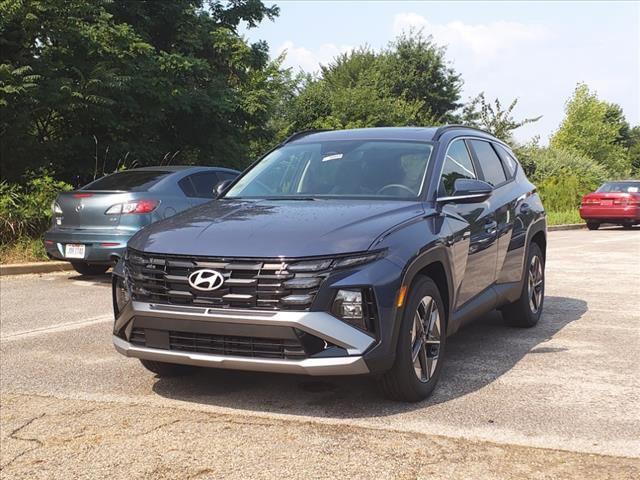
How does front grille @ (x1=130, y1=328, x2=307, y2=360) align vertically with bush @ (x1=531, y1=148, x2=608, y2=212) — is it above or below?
below

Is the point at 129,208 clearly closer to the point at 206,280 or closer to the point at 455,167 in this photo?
the point at 455,167

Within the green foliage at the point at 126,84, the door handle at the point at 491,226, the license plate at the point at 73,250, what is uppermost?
the green foliage at the point at 126,84

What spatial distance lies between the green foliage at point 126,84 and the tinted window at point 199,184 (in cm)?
418

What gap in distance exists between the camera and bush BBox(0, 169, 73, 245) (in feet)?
39.5

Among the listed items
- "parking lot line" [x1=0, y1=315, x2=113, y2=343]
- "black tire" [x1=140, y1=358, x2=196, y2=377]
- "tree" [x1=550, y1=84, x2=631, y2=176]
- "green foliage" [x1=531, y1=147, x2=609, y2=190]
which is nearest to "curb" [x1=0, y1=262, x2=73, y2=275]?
"parking lot line" [x1=0, y1=315, x2=113, y2=343]

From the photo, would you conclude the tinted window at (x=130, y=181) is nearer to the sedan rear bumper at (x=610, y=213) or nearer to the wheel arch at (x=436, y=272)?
the wheel arch at (x=436, y=272)

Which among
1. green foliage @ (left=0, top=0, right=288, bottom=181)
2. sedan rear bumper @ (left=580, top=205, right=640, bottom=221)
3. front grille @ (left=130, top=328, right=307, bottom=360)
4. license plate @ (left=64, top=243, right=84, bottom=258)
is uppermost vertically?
green foliage @ (left=0, top=0, right=288, bottom=181)

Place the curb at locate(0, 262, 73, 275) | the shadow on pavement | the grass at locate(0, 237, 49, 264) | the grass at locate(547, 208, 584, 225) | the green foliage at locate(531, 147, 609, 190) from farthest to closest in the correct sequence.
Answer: the green foliage at locate(531, 147, 609, 190) → the grass at locate(547, 208, 584, 225) → the grass at locate(0, 237, 49, 264) → the curb at locate(0, 262, 73, 275) → the shadow on pavement

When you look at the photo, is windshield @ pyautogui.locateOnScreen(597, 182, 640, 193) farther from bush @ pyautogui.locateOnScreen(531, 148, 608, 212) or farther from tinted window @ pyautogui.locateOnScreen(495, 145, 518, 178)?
tinted window @ pyautogui.locateOnScreen(495, 145, 518, 178)

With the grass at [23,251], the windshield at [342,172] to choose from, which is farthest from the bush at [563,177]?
the windshield at [342,172]

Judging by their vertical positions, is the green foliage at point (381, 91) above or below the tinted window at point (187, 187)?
above

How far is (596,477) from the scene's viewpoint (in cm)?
334

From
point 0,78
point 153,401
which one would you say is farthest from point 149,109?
point 153,401

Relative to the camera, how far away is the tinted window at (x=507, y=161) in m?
6.90
